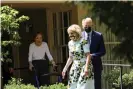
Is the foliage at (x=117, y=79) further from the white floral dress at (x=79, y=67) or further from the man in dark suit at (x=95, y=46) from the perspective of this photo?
the white floral dress at (x=79, y=67)

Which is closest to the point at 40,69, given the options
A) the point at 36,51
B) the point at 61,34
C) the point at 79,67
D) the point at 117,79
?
the point at 36,51

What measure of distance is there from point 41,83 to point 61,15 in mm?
2924

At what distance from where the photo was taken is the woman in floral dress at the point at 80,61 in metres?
7.70

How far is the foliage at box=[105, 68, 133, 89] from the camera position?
9.74 meters

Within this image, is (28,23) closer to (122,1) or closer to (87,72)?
(87,72)

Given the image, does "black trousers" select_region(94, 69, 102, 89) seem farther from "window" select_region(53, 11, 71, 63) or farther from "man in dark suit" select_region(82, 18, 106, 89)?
"window" select_region(53, 11, 71, 63)

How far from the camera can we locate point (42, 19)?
13859 mm

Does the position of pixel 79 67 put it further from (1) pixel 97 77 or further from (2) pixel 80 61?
(1) pixel 97 77

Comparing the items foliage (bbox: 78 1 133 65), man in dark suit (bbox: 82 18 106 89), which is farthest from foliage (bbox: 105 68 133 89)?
foliage (bbox: 78 1 133 65)

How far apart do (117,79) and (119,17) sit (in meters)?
6.36

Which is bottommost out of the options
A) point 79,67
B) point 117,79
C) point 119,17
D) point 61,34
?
point 117,79

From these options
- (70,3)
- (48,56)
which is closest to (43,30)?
(48,56)

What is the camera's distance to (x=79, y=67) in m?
7.80

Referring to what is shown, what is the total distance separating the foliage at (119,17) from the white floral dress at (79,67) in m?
3.77
